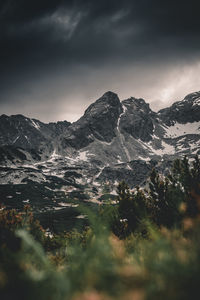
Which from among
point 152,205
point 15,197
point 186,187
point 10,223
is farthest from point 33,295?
point 15,197

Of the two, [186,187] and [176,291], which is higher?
[176,291]

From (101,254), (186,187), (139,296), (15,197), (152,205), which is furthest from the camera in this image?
(15,197)

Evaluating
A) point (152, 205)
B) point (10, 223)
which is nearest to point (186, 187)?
point (152, 205)

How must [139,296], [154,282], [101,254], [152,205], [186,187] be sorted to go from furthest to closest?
[152,205] → [186,187] → [101,254] → [154,282] → [139,296]

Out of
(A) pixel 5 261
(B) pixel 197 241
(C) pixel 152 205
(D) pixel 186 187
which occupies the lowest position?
(C) pixel 152 205

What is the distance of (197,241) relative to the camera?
1043 millimetres

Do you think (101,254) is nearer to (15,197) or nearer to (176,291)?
(176,291)

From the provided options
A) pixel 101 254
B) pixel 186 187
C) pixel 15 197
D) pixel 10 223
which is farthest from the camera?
pixel 15 197

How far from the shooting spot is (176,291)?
33.6 inches

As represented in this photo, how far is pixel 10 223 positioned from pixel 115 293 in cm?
1103

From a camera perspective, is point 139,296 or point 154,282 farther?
point 154,282

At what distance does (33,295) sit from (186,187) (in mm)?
17454

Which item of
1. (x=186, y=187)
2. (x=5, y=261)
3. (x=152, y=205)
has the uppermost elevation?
(x=5, y=261)

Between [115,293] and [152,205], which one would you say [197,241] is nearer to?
[115,293]
